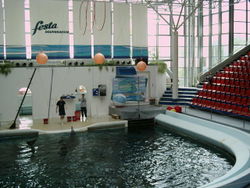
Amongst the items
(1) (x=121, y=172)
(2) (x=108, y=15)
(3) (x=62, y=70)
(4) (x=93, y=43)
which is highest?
(2) (x=108, y=15)

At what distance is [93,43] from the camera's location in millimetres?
20594

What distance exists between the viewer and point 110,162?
10.8 metres

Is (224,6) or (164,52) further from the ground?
(224,6)

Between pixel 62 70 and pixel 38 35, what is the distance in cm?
253

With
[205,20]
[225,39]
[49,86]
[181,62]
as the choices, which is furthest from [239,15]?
[49,86]

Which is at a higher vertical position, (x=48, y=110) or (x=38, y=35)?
(x=38, y=35)

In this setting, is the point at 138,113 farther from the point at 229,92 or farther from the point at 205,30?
the point at 205,30

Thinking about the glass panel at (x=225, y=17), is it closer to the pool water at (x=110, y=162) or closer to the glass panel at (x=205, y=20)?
the glass panel at (x=205, y=20)

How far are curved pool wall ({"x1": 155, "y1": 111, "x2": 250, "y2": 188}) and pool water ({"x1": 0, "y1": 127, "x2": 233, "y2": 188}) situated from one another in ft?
1.75

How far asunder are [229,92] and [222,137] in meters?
6.11

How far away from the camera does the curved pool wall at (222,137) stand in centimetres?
761

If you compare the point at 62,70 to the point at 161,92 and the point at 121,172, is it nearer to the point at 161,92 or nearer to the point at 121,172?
the point at 161,92

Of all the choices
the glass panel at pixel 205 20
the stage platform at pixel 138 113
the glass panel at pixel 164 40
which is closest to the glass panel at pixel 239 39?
the glass panel at pixel 205 20

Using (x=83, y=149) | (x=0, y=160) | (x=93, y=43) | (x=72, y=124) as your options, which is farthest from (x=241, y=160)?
(x=93, y=43)
